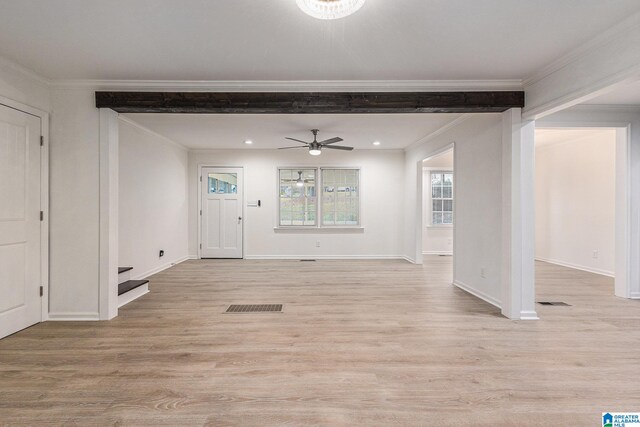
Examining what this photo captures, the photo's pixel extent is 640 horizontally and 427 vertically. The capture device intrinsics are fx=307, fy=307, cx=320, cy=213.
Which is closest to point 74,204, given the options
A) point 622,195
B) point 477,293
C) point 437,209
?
point 477,293

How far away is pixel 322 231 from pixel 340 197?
3.07 feet

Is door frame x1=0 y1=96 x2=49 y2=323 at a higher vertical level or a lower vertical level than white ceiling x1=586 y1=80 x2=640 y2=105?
lower

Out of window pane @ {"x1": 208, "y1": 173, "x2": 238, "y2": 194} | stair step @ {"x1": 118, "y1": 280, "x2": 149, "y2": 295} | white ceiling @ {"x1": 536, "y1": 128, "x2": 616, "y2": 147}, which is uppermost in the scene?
white ceiling @ {"x1": 536, "y1": 128, "x2": 616, "y2": 147}

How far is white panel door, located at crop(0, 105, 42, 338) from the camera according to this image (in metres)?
2.90

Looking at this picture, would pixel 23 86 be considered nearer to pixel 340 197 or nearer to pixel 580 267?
pixel 340 197

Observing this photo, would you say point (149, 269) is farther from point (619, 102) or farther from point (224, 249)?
point (619, 102)

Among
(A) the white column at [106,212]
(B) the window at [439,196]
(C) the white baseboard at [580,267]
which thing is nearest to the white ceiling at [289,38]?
(A) the white column at [106,212]

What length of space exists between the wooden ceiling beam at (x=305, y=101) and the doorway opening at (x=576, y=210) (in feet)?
8.03

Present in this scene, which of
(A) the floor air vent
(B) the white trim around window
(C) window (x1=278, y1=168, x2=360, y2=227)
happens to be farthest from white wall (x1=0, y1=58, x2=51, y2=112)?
(C) window (x1=278, y1=168, x2=360, y2=227)

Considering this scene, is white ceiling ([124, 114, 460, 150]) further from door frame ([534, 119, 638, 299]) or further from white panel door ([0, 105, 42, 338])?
white panel door ([0, 105, 42, 338])

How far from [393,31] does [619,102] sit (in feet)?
12.1

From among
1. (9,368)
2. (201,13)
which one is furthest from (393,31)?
(9,368)

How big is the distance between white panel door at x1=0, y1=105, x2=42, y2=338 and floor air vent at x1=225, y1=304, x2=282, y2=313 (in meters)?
2.00

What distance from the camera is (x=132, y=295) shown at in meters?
4.08
